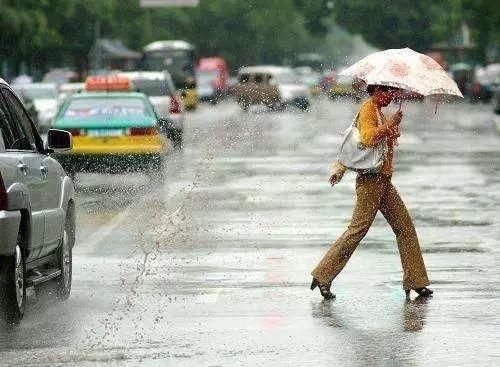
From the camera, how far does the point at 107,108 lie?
2811 cm

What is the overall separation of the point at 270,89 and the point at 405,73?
58.8 meters

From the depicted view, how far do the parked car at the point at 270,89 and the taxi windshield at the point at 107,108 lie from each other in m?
40.4

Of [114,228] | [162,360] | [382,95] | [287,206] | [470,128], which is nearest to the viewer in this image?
[162,360]

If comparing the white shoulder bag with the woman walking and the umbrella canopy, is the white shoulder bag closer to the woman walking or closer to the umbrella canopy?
the woman walking

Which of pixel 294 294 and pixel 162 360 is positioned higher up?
pixel 162 360

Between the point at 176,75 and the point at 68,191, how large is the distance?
72748 millimetres

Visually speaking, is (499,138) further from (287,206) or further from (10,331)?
Result: (10,331)

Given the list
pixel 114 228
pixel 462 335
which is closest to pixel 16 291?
pixel 462 335

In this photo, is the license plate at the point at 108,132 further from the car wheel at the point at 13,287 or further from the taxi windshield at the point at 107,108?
the car wheel at the point at 13,287

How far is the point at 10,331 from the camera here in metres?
10.7

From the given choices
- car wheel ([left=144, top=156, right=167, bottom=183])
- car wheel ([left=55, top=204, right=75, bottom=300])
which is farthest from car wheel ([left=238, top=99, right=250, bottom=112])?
car wheel ([left=55, top=204, right=75, bottom=300])

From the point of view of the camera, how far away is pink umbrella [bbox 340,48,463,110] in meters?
12.3

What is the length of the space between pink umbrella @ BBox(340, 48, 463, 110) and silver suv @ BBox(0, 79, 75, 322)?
2201 millimetres

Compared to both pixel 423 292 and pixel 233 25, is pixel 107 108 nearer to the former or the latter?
pixel 423 292
